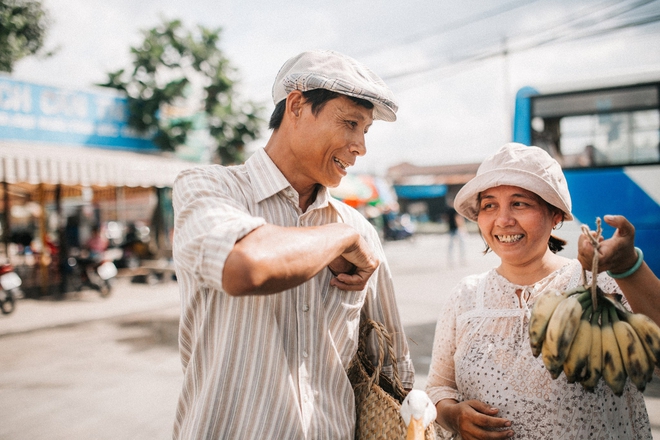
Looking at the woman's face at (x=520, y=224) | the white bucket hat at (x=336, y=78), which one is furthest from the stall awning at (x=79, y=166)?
the woman's face at (x=520, y=224)

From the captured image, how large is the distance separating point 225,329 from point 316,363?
0.29m

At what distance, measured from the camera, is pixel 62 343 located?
6.23 m

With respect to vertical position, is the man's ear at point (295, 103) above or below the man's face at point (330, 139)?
above

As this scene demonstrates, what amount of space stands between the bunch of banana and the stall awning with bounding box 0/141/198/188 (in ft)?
23.3

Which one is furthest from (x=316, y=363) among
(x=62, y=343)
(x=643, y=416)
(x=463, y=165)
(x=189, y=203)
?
(x=463, y=165)

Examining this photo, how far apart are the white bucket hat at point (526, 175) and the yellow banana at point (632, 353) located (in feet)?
1.84

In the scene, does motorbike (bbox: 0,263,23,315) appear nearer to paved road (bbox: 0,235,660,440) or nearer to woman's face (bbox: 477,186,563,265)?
paved road (bbox: 0,235,660,440)

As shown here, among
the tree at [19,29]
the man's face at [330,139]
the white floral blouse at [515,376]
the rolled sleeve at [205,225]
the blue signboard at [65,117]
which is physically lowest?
the white floral blouse at [515,376]

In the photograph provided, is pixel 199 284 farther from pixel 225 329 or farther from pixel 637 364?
pixel 637 364

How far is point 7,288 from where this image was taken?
7.78 metres

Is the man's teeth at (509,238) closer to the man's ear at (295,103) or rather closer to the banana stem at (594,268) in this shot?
the banana stem at (594,268)

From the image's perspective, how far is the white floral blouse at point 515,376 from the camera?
1441 millimetres

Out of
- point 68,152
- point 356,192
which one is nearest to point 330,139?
point 68,152

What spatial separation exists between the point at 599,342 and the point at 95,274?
406 inches
